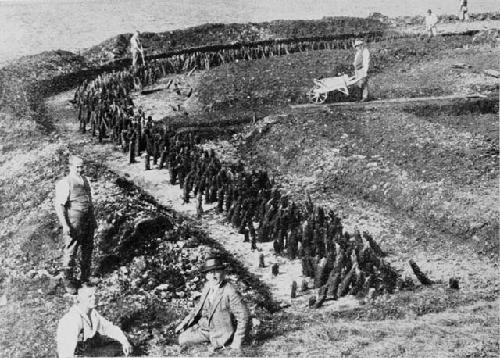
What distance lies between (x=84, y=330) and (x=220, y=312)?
4.28ft

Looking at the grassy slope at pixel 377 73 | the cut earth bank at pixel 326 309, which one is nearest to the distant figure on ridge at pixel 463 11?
the grassy slope at pixel 377 73

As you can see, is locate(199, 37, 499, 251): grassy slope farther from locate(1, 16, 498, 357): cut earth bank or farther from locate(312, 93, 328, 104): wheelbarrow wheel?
locate(312, 93, 328, 104): wheelbarrow wheel

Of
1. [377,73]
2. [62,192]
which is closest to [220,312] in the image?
[62,192]

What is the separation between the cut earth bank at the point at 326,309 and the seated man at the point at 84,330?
884 millimetres

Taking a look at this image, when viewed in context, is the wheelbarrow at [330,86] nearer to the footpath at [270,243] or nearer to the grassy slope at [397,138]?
the grassy slope at [397,138]

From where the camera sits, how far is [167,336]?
7438 millimetres

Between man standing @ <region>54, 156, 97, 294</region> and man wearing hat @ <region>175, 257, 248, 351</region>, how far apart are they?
89.5 inches

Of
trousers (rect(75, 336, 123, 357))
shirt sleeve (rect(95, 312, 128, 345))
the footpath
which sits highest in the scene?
shirt sleeve (rect(95, 312, 128, 345))

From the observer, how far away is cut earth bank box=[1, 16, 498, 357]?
6.70m

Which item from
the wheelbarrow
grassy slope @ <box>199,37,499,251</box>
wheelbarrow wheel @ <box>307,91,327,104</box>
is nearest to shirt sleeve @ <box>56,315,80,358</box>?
grassy slope @ <box>199,37,499,251</box>

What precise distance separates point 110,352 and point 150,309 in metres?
1.72

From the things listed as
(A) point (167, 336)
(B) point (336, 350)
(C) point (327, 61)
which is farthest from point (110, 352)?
(C) point (327, 61)

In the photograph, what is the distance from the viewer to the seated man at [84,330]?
6.09m

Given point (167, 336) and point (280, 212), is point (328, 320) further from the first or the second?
point (280, 212)
